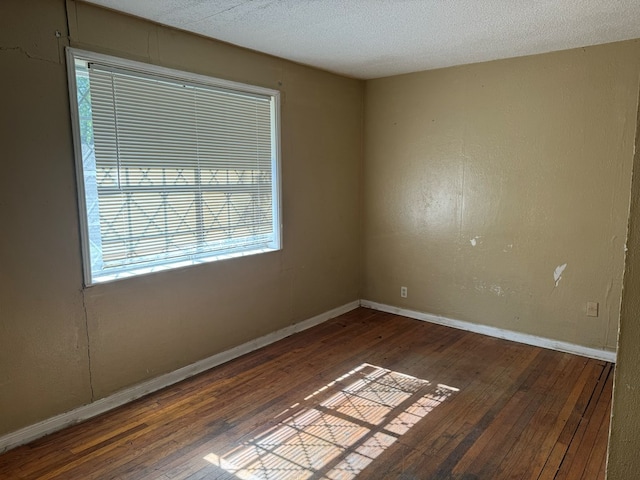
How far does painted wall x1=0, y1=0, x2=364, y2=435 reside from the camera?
7.63 ft

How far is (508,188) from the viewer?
3.78 meters

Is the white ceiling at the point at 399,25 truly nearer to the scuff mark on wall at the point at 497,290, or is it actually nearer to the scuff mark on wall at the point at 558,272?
the scuff mark on wall at the point at 558,272

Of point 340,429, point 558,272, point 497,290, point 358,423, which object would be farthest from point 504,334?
point 340,429

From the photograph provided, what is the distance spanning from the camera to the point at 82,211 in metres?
2.56

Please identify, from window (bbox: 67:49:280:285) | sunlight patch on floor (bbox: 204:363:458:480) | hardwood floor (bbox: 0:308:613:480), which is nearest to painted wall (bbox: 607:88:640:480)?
hardwood floor (bbox: 0:308:613:480)

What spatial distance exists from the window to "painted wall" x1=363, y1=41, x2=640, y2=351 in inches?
55.0

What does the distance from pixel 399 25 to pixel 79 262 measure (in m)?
2.52

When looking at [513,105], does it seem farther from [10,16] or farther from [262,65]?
[10,16]

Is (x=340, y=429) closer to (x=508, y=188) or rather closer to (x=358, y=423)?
(x=358, y=423)

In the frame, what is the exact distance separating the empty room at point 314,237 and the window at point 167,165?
2 cm

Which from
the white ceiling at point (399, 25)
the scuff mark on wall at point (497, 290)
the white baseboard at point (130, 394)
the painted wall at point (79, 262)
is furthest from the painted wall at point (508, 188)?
the white baseboard at point (130, 394)

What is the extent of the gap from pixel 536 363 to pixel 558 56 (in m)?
2.46

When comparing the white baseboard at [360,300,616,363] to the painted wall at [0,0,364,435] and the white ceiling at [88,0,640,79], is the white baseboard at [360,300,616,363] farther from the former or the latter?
the white ceiling at [88,0,640,79]

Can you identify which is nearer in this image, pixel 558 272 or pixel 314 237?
pixel 558 272
